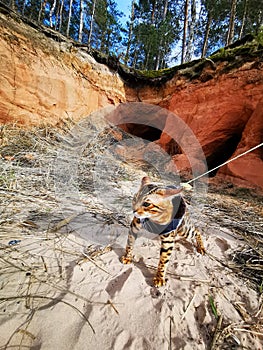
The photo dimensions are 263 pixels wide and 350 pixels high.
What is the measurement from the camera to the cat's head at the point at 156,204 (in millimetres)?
1181

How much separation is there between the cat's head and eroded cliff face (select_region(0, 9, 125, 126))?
4779 millimetres

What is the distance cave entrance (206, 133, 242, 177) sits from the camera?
632 cm

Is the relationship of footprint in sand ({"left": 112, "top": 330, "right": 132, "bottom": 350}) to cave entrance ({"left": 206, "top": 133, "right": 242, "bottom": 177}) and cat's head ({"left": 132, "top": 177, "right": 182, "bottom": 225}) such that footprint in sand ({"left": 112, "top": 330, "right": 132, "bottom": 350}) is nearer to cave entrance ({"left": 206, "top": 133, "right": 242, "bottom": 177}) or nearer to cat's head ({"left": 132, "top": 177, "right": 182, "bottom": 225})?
cat's head ({"left": 132, "top": 177, "right": 182, "bottom": 225})

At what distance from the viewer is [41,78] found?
4.74 meters

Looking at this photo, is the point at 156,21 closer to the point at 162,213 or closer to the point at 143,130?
the point at 143,130

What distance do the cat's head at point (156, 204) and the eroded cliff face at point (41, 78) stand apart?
478cm

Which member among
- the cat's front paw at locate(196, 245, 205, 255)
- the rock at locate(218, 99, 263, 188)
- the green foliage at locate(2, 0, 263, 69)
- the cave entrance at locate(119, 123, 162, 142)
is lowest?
the cat's front paw at locate(196, 245, 205, 255)

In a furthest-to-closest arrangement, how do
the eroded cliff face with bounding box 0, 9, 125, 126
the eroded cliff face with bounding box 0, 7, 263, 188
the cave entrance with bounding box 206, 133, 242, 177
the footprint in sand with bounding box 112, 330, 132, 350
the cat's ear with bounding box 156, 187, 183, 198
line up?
the cave entrance with bounding box 206, 133, 242, 177
the eroded cliff face with bounding box 0, 7, 263, 188
the eroded cliff face with bounding box 0, 9, 125, 126
the cat's ear with bounding box 156, 187, 183, 198
the footprint in sand with bounding box 112, 330, 132, 350

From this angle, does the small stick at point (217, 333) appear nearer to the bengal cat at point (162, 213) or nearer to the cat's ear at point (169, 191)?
the bengal cat at point (162, 213)

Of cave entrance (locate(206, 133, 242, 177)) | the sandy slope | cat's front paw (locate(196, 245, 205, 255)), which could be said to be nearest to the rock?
cave entrance (locate(206, 133, 242, 177))

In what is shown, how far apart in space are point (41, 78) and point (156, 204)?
5.47 metres

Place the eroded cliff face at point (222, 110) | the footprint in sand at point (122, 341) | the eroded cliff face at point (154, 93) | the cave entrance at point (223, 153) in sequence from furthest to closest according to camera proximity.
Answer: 1. the cave entrance at point (223, 153)
2. the eroded cliff face at point (222, 110)
3. the eroded cliff face at point (154, 93)
4. the footprint in sand at point (122, 341)

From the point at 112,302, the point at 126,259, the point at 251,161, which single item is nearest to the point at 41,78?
the point at 126,259

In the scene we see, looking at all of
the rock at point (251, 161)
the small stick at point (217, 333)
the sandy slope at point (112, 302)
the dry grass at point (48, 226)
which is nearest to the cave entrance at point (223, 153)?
the rock at point (251, 161)
